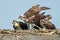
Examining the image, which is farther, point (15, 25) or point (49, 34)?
point (15, 25)

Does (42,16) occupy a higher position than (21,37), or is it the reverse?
(42,16)

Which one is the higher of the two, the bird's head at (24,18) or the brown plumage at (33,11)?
the brown plumage at (33,11)

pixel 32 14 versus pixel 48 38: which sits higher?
pixel 32 14

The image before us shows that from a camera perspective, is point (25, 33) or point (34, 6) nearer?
point (25, 33)

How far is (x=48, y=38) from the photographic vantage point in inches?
155

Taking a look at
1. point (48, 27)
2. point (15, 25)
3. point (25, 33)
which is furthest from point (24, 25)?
point (25, 33)

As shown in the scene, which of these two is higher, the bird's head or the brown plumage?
the brown plumage

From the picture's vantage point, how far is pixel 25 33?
13.1 ft

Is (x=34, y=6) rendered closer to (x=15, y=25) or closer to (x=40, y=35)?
(x=15, y=25)

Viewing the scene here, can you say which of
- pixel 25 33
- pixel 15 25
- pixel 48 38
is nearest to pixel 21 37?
pixel 25 33

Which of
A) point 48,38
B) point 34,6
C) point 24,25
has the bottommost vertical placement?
point 48,38

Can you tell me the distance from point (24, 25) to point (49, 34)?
102 cm

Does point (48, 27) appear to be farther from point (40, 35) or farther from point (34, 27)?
point (40, 35)

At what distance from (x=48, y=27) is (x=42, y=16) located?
0.27m
